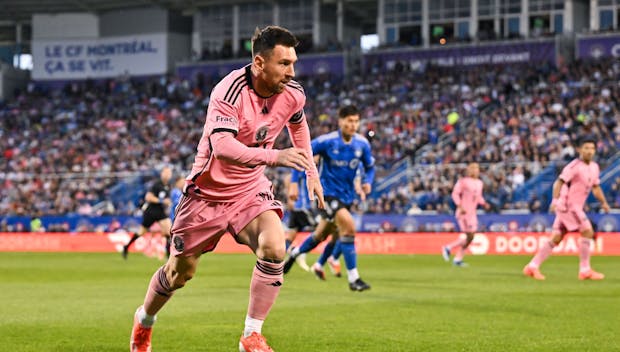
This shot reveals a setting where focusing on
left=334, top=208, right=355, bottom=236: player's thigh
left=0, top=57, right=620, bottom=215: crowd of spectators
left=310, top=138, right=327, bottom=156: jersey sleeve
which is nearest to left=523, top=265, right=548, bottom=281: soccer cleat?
left=334, top=208, right=355, bottom=236: player's thigh

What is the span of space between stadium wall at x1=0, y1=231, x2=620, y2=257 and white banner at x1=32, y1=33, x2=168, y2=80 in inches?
1021

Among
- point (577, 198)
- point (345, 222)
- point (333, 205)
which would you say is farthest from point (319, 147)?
point (577, 198)

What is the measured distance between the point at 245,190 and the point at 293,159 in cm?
103

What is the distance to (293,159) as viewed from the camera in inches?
276

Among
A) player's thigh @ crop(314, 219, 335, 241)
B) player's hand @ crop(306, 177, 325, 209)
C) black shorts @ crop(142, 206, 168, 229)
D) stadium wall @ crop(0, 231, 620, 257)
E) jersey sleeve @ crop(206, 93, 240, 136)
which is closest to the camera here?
jersey sleeve @ crop(206, 93, 240, 136)

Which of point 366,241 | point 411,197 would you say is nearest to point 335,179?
point 366,241

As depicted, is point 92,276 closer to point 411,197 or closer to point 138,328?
point 138,328

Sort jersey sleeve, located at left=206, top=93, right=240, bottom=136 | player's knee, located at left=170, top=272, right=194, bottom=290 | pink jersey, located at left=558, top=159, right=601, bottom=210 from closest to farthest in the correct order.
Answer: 1. jersey sleeve, located at left=206, top=93, right=240, bottom=136
2. player's knee, located at left=170, top=272, right=194, bottom=290
3. pink jersey, located at left=558, top=159, right=601, bottom=210

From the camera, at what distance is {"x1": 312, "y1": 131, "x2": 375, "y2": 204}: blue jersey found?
53.8 ft

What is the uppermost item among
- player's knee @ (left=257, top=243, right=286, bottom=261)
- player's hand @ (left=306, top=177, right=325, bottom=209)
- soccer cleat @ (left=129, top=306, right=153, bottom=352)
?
player's hand @ (left=306, top=177, right=325, bottom=209)

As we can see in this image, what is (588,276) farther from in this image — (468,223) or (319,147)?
(468,223)

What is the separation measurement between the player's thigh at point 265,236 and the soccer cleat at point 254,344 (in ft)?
2.00

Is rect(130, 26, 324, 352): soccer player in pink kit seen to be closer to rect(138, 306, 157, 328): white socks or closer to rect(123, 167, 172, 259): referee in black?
rect(138, 306, 157, 328): white socks

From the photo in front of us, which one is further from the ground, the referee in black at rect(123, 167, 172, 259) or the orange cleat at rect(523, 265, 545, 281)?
the referee in black at rect(123, 167, 172, 259)
